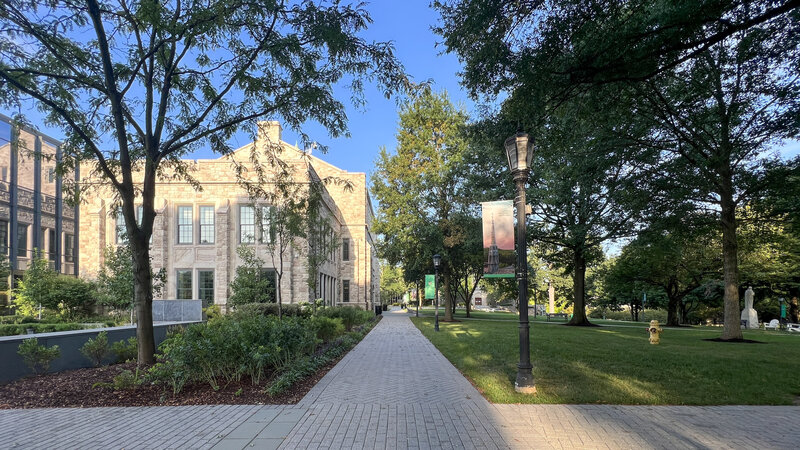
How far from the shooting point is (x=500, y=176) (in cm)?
2686

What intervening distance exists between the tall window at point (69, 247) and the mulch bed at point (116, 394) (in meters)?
34.8

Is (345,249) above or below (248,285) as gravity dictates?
above

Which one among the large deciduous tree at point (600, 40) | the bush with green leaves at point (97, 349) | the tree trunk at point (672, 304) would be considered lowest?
the tree trunk at point (672, 304)

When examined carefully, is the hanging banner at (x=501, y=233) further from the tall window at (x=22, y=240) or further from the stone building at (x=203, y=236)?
the tall window at (x=22, y=240)

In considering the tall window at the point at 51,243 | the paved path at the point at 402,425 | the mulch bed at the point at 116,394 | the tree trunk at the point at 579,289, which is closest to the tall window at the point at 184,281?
the tall window at the point at 51,243

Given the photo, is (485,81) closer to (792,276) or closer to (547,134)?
(547,134)

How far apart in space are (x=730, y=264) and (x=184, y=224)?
28978mm

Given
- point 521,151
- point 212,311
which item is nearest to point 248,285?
point 212,311

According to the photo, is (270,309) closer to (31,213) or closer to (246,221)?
(246,221)

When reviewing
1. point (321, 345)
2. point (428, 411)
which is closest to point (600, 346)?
point (321, 345)

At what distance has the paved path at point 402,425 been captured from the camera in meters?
4.83

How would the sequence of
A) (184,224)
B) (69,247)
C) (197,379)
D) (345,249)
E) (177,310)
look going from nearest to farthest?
(197,379), (177,310), (184,224), (69,247), (345,249)

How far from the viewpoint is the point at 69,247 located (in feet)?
119

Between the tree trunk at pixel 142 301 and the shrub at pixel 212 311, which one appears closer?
the tree trunk at pixel 142 301
